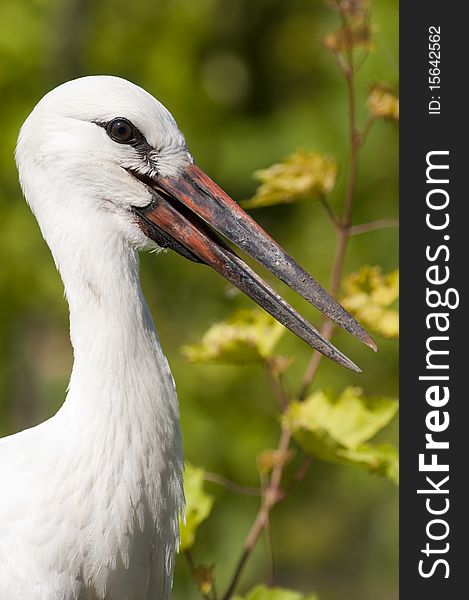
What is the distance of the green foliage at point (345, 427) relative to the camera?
306 centimetres

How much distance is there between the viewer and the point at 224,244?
2893 millimetres

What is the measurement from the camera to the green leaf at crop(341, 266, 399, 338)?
3.20 m

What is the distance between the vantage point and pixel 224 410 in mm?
7688

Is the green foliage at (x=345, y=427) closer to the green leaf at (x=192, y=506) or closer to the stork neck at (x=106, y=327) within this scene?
the green leaf at (x=192, y=506)

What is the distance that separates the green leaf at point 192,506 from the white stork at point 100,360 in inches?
12.7

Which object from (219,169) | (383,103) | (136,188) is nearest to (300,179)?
(383,103)

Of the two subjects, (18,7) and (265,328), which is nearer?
(265,328)

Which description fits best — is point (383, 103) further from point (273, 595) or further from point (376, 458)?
point (273, 595)

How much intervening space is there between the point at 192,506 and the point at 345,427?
503mm

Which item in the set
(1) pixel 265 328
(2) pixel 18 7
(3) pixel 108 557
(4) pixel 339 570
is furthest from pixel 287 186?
(4) pixel 339 570

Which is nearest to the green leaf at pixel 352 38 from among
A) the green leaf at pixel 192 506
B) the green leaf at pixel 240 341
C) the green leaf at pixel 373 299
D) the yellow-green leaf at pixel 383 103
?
the yellow-green leaf at pixel 383 103

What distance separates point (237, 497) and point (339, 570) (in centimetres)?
133

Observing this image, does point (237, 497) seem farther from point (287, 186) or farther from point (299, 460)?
point (287, 186)

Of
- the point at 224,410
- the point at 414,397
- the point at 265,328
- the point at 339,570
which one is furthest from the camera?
the point at 339,570
